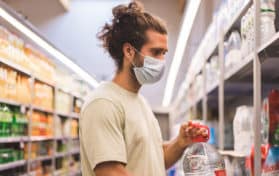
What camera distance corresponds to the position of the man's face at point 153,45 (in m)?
2.34

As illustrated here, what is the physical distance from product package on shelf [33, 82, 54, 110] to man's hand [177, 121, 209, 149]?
11.7 feet

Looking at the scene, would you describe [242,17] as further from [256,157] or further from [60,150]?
[60,150]

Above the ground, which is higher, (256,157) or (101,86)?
(101,86)

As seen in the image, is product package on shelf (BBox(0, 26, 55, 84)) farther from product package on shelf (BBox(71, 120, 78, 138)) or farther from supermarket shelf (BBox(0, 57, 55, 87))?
product package on shelf (BBox(71, 120, 78, 138))

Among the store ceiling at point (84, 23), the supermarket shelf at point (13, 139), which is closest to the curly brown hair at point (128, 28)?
the supermarket shelf at point (13, 139)

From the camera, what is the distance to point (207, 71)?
4.02 m

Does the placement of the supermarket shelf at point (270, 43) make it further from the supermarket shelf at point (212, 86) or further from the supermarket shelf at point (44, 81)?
the supermarket shelf at point (44, 81)

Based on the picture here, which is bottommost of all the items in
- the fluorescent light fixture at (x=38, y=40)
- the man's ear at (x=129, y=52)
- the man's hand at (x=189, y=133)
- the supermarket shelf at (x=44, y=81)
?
the man's hand at (x=189, y=133)

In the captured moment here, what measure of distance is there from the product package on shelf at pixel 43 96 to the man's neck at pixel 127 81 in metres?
3.54

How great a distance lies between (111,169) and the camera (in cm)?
202

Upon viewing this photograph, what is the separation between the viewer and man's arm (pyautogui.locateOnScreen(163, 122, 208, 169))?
2242 millimetres

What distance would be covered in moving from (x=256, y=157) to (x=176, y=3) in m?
9.63

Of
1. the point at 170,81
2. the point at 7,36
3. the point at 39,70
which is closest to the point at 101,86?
the point at 7,36

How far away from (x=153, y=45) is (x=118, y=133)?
555 mm
